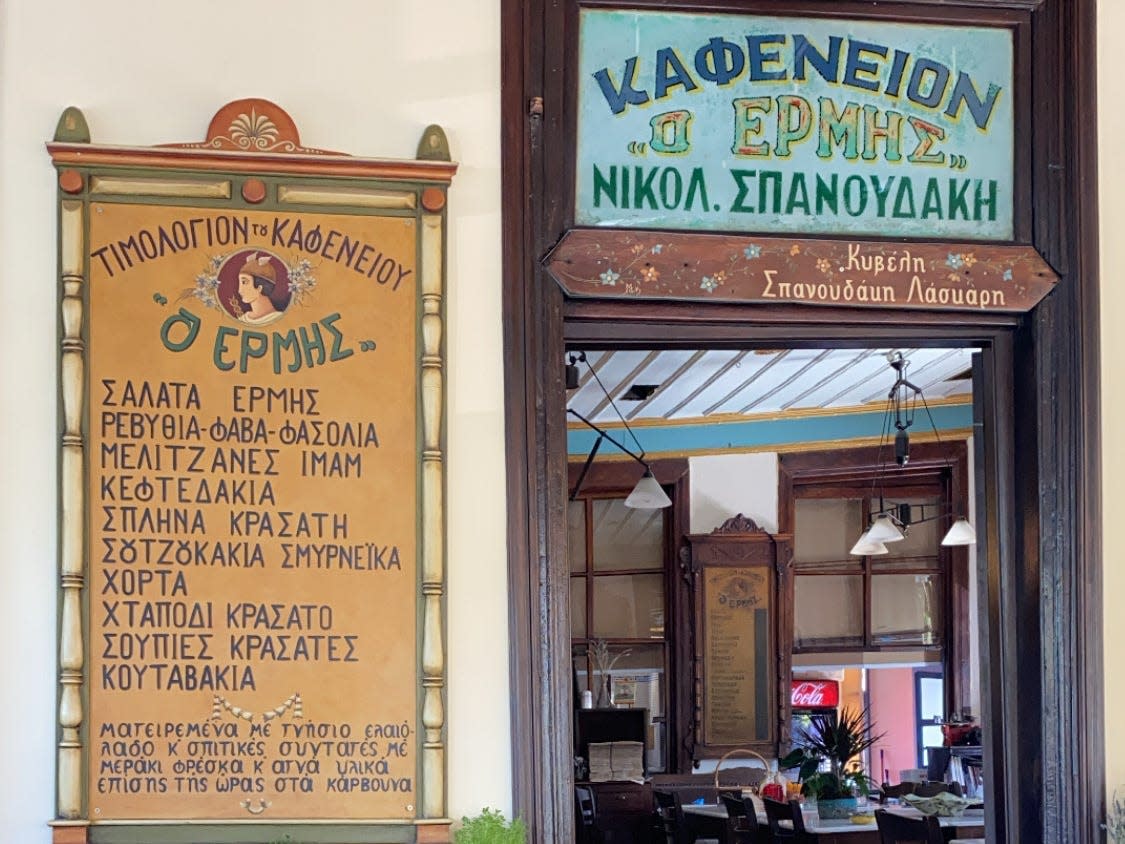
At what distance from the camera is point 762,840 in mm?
8273

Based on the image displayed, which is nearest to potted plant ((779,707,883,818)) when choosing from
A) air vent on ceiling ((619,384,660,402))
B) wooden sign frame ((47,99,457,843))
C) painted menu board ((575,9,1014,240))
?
air vent on ceiling ((619,384,660,402))

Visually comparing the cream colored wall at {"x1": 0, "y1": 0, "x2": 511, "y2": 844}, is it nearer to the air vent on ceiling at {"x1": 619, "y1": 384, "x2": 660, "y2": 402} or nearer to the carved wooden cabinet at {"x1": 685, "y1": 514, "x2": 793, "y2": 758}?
the air vent on ceiling at {"x1": 619, "y1": 384, "x2": 660, "y2": 402}

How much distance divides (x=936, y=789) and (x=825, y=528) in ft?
11.7

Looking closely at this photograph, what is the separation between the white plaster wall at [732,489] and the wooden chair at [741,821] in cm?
322

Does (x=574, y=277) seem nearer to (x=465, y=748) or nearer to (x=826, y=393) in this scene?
(x=465, y=748)

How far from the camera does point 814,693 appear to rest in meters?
12.1

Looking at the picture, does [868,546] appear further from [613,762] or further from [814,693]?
[814,693]

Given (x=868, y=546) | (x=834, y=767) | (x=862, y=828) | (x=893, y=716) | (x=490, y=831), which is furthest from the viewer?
(x=893, y=716)

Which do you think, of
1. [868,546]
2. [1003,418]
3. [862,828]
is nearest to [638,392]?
[868,546]

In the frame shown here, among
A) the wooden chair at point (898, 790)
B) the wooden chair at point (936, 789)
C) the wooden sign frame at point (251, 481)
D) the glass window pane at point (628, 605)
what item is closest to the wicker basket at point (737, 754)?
the wooden chair at point (898, 790)

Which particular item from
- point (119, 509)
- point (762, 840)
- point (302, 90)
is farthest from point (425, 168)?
point (762, 840)

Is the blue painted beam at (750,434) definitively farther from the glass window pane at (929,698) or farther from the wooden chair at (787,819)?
the wooden chair at (787,819)

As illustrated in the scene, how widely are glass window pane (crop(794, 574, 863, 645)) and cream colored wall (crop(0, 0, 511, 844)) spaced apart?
8.10m

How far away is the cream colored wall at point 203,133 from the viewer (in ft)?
11.7
